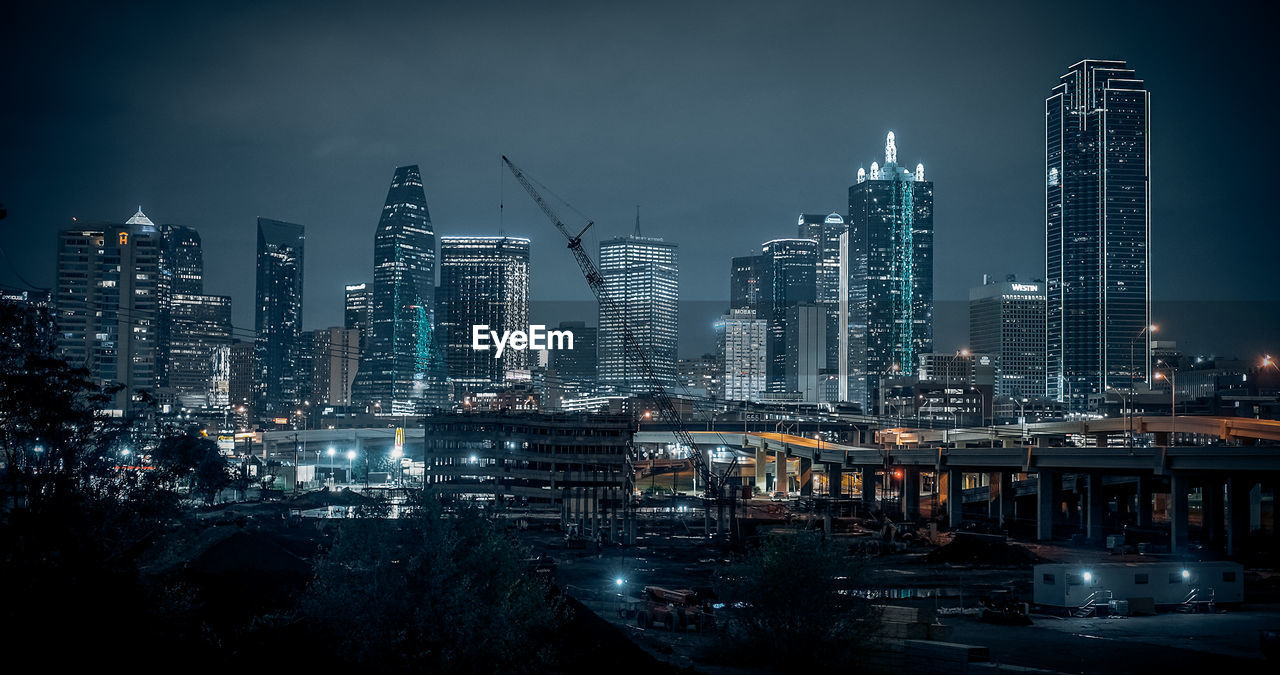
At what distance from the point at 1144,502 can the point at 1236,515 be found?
30772 millimetres

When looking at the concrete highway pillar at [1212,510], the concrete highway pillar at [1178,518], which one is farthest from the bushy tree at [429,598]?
the concrete highway pillar at [1212,510]

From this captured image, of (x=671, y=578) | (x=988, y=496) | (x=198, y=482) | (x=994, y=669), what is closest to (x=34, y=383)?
(x=994, y=669)

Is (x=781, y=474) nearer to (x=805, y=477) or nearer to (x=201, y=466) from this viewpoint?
(x=805, y=477)

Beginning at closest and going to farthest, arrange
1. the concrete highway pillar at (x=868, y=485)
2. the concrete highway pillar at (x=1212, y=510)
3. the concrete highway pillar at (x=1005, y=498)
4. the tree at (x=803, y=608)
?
the tree at (x=803, y=608) < the concrete highway pillar at (x=1212, y=510) < the concrete highway pillar at (x=1005, y=498) < the concrete highway pillar at (x=868, y=485)

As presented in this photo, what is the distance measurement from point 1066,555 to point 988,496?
1891 inches

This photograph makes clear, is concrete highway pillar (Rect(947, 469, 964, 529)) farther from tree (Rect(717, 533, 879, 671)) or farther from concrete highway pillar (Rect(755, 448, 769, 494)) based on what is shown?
concrete highway pillar (Rect(755, 448, 769, 494))

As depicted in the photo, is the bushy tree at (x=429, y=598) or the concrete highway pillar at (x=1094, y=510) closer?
the bushy tree at (x=429, y=598)

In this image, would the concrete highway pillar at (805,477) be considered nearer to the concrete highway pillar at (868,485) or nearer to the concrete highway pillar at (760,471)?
the concrete highway pillar at (760,471)

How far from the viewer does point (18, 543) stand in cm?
2650

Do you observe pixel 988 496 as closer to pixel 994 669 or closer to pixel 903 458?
pixel 903 458

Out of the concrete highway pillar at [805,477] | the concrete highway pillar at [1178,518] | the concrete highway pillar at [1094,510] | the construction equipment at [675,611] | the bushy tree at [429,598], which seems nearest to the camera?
the bushy tree at [429,598]

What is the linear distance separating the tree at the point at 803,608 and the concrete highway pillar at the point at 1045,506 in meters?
63.7

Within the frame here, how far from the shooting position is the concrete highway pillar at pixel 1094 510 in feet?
320

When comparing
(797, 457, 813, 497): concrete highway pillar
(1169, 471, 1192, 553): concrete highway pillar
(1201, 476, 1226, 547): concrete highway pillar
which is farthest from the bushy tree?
(797, 457, 813, 497): concrete highway pillar
